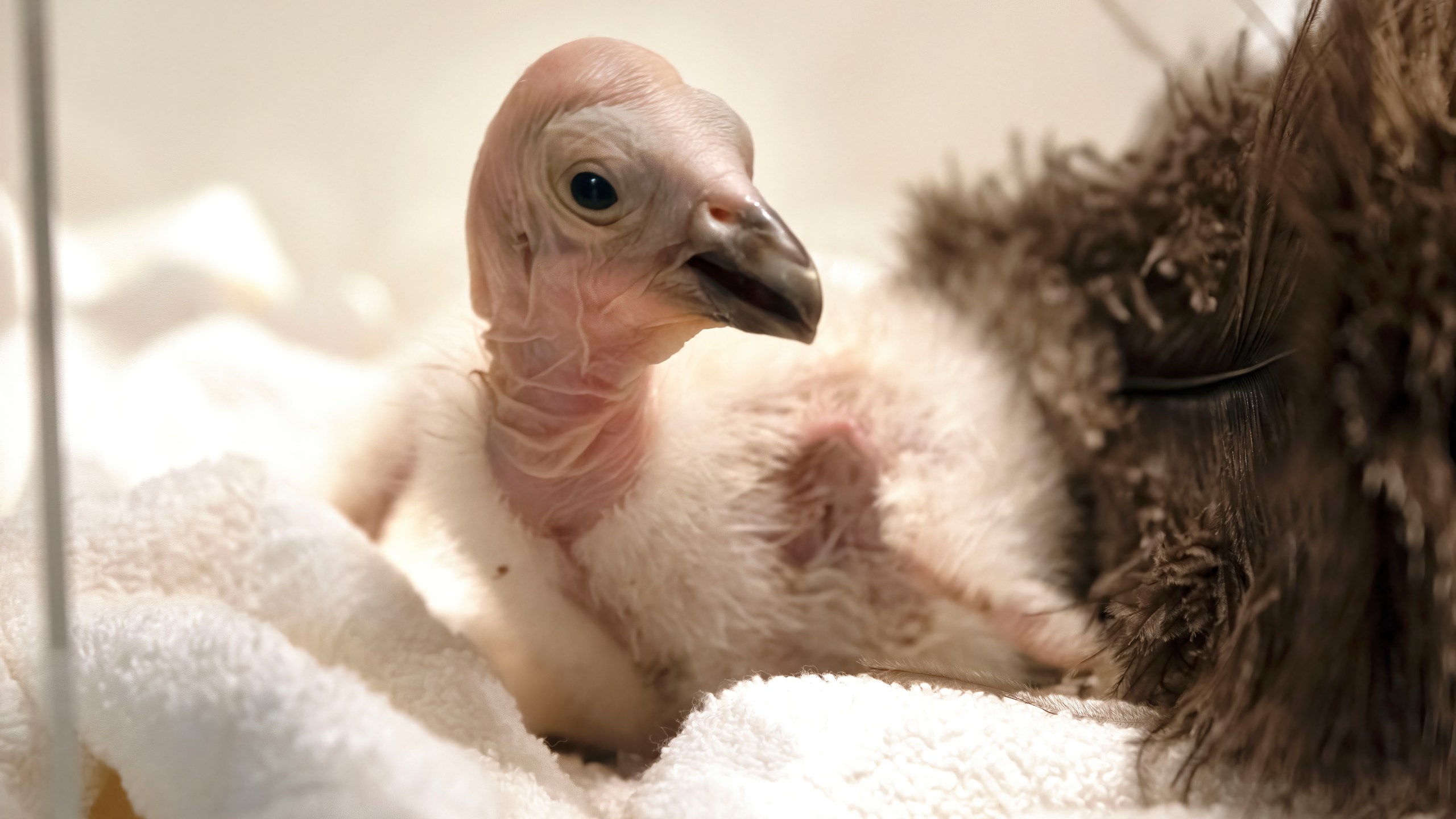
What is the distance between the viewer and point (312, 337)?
1314 mm

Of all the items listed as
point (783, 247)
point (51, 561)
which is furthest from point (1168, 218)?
point (51, 561)

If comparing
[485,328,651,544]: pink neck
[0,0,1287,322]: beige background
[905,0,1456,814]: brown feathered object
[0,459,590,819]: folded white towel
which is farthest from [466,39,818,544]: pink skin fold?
[0,0,1287,322]: beige background

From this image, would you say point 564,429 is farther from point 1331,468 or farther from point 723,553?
point 1331,468

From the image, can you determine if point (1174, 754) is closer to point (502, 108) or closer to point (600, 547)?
point (600, 547)

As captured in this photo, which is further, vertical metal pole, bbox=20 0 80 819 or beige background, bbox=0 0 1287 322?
beige background, bbox=0 0 1287 322

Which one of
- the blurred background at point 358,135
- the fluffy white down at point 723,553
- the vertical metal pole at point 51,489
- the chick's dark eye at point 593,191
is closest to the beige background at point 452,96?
the blurred background at point 358,135

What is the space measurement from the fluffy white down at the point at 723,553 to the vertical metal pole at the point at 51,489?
33 centimetres

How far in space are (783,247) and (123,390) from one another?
0.87 metres

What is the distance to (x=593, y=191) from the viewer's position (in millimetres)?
640

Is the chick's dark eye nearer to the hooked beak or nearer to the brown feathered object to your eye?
the hooked beak

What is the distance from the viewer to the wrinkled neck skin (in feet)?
2.24

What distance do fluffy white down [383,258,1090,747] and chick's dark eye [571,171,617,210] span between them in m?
0.18

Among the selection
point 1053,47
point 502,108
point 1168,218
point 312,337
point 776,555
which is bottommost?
point 312,337

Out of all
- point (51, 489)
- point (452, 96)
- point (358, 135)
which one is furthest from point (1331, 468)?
point (358, 135)
